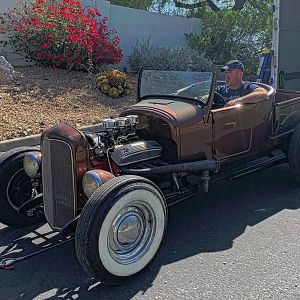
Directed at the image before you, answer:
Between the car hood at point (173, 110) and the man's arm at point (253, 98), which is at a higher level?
the man's arm at point (253, 98)

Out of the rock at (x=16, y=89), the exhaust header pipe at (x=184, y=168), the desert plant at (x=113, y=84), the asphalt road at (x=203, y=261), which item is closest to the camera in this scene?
the asphalt road at (x=203, y=261)

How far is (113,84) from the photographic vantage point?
9117 millimetres

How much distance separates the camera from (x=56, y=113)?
7.68m

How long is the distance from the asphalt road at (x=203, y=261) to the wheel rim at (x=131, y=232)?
0.64ft

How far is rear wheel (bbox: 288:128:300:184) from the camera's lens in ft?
15.6

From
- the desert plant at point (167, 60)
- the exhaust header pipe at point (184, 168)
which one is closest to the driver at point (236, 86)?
the exhaust header pipe at point (184, 168)

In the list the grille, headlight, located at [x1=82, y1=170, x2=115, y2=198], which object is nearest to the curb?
the grille

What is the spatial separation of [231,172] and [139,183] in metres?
1.72

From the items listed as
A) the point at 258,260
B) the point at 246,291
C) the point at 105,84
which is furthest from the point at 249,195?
the point at 105,84

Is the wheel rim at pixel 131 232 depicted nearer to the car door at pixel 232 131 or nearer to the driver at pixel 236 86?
the car door at pixel 232 131

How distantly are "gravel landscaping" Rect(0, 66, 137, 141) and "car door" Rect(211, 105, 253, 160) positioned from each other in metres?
3.71

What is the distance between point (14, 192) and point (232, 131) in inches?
87.7

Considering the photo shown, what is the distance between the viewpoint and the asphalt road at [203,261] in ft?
9.56

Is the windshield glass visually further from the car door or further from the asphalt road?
the asphalt road
